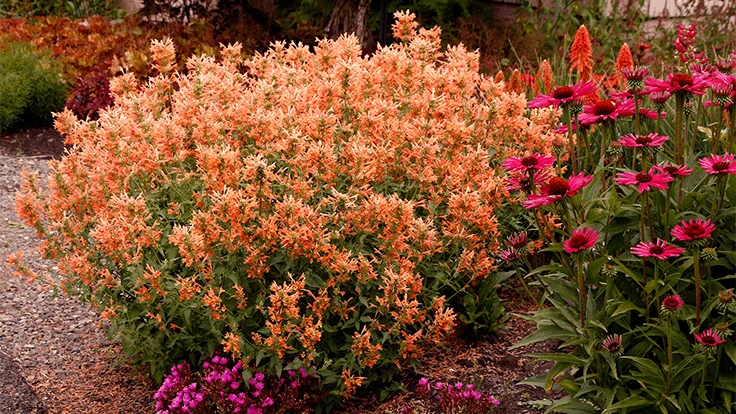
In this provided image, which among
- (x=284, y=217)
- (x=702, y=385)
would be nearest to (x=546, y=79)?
(x=284, y=217)

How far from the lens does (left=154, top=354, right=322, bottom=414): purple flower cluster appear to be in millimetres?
3395

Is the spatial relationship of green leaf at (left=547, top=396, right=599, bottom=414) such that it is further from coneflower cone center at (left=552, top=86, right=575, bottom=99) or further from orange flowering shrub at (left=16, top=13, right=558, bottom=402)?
coneflower cone center at (left=552, top=86, right=575, bottom=99)

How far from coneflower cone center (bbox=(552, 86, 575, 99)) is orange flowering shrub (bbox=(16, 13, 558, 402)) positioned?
73 centimetres

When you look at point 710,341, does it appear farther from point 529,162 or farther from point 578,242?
point 529,162

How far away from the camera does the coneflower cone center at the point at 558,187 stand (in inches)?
98.0

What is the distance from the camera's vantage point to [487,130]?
4242mm

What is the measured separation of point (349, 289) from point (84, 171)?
1329 millimetres

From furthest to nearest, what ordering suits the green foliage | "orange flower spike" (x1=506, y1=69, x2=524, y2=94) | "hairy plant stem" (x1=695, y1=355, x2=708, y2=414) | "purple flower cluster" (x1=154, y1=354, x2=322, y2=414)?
1. the green foliage
2. "orange flower spike" (x1=506, y1=69, x2=524, y2=94)
3. "purple flower cluster" (x1=154, y1=354, x2=322, y2=414)
4. "hairy plant stem" (x1=695, y1=355, x2=708, y2=414)

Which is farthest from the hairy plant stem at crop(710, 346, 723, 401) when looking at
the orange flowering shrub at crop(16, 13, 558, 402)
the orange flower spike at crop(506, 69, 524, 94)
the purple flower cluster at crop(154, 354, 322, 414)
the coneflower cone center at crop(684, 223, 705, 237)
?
the orange flower spike at crop(506, 69, 524, 94)

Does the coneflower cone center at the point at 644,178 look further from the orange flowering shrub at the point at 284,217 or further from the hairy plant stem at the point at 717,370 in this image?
the orange flowering shrub at the point at 284,217

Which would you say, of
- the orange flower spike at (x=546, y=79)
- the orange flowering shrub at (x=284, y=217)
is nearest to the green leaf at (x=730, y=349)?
the orange flowering shrub at (x=284, y=217)

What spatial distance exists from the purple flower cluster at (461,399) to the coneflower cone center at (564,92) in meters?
1.21

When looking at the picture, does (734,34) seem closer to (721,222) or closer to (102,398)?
(721,222)

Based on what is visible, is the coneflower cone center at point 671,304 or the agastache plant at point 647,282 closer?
the coneflower cone center at point 671,304
